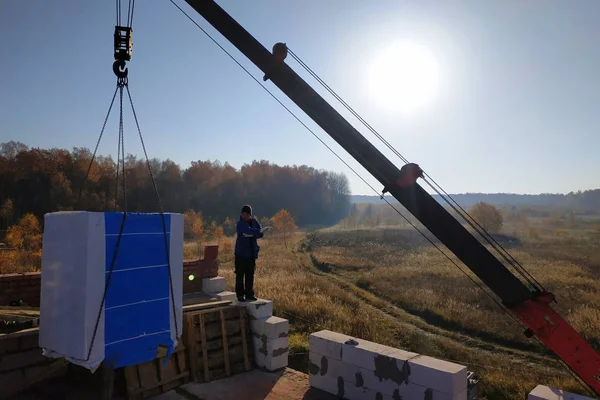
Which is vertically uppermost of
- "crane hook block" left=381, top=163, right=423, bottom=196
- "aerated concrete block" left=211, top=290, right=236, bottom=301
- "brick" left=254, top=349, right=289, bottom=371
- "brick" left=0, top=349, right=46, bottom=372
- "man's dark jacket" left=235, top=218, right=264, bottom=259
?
"crane hook block" left=381, top=163, right=423, bottom=196

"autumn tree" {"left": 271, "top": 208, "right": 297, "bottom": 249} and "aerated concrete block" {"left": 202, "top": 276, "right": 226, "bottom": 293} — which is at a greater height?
"autumn tree" {"left": 271, "top": 208, "right": 297, "bottom": 249}

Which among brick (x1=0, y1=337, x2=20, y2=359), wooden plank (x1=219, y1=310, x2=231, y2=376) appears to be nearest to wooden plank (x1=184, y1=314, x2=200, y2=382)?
wooden plank (x1=219, y1=310, x2=231, y2=376)

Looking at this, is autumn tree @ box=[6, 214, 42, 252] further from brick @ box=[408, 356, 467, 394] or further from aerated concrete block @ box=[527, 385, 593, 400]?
aerated concrete block @ box=[527, 385, 593, 400]

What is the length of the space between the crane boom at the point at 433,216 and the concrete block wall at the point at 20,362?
4306mm

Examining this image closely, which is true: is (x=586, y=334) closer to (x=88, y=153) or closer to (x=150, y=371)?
(x=150, y=371)

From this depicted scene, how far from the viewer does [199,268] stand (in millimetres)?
8117

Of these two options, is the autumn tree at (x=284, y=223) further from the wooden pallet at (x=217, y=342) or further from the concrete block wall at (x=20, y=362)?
the concrete block wall at (x=20, y=362)

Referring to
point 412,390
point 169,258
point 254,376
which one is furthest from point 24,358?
point 412,390

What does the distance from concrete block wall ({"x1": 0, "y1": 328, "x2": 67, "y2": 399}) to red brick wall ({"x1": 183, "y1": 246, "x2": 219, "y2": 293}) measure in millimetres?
3271

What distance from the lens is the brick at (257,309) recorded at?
6.66 metres

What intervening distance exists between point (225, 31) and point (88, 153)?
187ft

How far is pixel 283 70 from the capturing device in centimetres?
545

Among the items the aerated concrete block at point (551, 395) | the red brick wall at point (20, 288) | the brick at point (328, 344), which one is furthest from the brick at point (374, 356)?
the red brick wall at point (20, 288)

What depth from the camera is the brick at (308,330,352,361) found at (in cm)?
548
